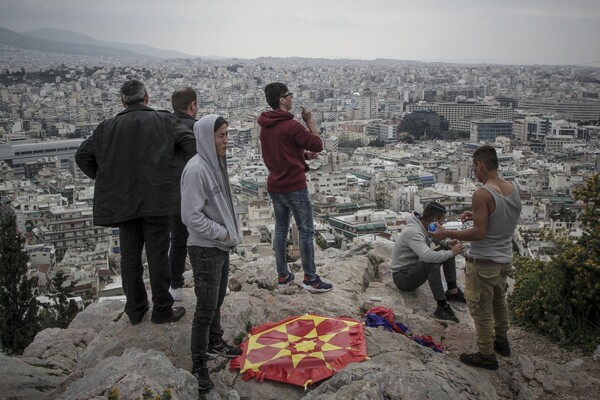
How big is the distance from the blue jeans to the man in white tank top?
0.98 metres

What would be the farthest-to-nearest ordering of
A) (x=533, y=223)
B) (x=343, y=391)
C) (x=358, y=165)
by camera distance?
(x=358, y=165)
(x=533, y=223)
(x=343, y=391)

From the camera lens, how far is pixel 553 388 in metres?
3.05

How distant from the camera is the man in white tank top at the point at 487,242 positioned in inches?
122

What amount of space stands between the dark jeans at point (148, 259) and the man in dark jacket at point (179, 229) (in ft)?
0.97

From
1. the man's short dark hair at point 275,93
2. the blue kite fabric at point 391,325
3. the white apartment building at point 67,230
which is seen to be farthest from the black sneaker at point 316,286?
the white apartment building at point 67,230

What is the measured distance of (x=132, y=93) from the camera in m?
3.17

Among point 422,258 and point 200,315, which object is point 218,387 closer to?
point 200,315

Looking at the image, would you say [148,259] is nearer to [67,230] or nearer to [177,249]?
[177,249]

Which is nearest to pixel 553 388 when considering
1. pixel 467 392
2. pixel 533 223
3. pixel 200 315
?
pixel 467 392

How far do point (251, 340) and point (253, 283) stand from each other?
1.10 metres

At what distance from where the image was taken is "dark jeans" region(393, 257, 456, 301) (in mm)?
4098

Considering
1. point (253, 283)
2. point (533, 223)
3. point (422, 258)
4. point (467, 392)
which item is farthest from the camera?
point (533, 223)

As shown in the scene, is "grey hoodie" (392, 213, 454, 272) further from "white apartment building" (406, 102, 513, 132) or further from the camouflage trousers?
"white apartment building" (406, 102, 513, 132)

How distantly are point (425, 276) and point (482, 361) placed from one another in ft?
3.77
